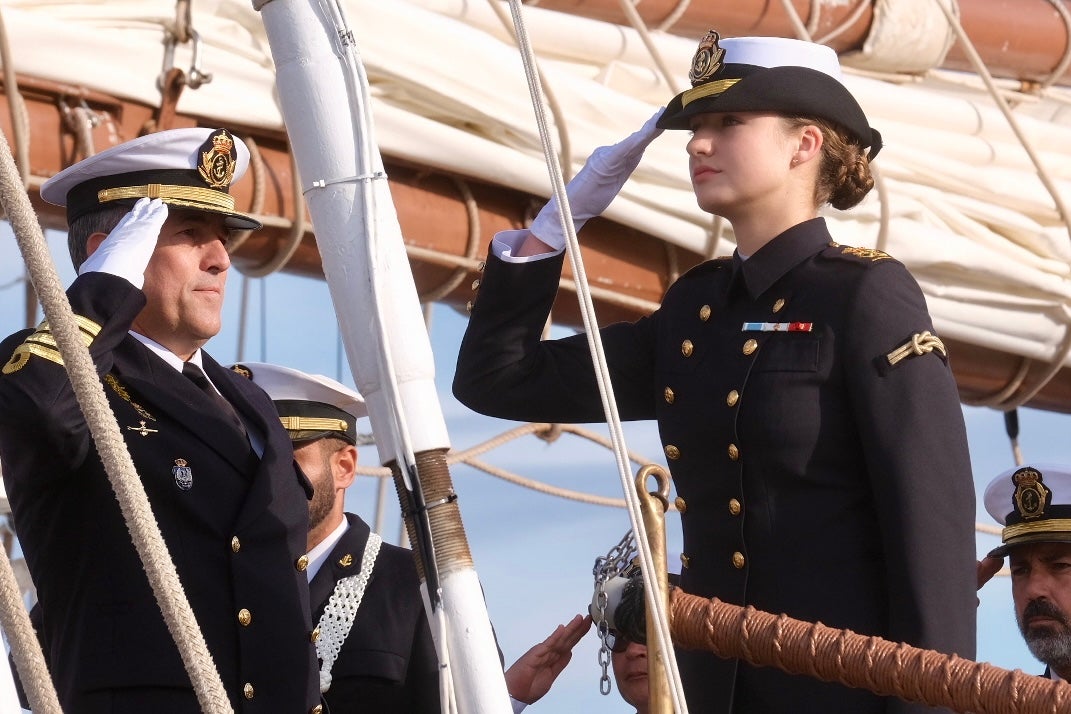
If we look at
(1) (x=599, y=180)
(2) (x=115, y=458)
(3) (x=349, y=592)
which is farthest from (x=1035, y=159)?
(2) (x=115, y=458)

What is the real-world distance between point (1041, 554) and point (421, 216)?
144cm

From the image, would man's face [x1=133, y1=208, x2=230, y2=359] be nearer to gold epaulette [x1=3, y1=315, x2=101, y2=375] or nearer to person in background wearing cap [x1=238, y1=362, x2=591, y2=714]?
gold epaulette [x1=3, y1=315, x2=101, y2=375]

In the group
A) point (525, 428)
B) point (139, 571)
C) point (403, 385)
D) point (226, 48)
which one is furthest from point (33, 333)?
point (525, 428)

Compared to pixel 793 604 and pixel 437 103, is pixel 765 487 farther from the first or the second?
pixel 437 103

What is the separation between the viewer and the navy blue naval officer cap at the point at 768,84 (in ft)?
8.37

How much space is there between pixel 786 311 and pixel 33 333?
932 millimetres

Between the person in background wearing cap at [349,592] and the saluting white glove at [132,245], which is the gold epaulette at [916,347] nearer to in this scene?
the saluting white glove at [132,245]

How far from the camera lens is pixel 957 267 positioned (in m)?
4.84

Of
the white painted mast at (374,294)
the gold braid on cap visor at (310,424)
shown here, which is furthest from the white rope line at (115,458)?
the gold braid on cap visor at (310,424)

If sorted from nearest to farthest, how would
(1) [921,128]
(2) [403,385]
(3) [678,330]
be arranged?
(2) [403,385] < (3) [678,330] < (1) [921,128]

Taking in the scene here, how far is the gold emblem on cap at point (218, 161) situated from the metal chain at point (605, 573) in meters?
0.90

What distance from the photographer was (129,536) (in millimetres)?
2576

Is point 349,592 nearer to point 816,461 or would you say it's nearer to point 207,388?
point 207,388

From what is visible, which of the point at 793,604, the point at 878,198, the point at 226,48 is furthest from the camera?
the point at 878,198
